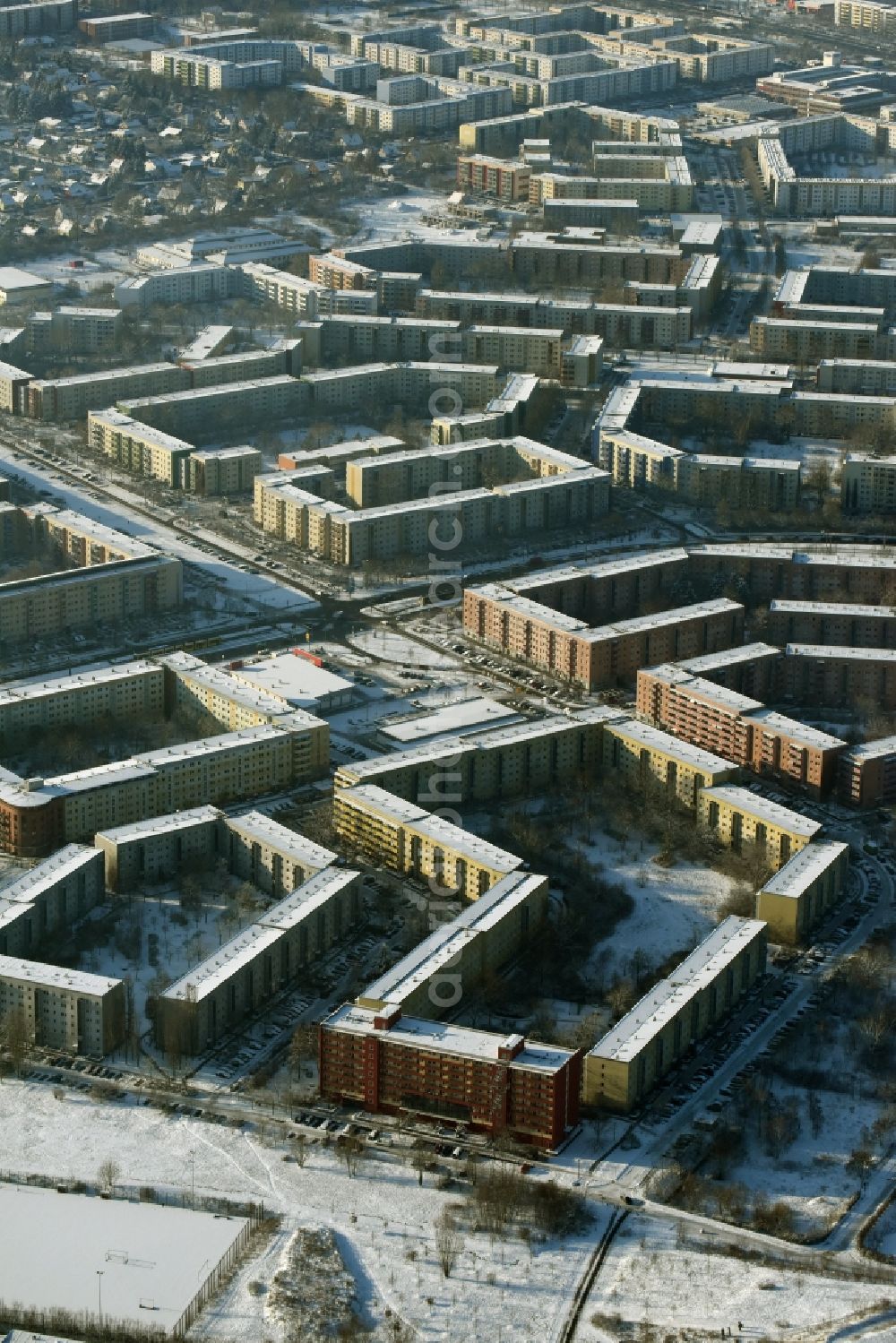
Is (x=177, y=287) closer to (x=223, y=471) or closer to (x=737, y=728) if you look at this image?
(x=223, y=471)

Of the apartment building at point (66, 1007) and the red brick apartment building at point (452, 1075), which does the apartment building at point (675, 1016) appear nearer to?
the red brick apartment building at point (452, 1075)

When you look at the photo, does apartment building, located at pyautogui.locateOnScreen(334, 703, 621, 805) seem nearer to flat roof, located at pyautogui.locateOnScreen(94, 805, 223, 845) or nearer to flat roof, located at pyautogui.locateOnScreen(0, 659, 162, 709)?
flat roof, located at pyautogui.locateOnScreen(94, 805, 223, 845)

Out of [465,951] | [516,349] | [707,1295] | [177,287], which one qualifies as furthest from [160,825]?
[177,287]

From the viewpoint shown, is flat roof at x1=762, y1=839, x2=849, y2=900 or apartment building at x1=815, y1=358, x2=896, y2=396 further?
apartment building at x1=815, y1=358, x2=896, y2=396

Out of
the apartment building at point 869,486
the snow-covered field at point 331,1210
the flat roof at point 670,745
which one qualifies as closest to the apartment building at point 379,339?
the apartment building at point 869,486

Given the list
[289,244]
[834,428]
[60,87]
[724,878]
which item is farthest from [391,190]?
[724,878]

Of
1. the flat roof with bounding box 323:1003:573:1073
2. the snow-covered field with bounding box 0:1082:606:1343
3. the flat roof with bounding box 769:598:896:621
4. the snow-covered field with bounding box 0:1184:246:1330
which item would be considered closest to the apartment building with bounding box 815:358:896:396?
the flat roof with bounding box 769:598:896:621

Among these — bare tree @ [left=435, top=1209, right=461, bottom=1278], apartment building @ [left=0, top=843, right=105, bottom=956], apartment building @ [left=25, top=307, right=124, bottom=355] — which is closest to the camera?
bare tree @ [left=435, top=1209, right=461, bottom=1278]
